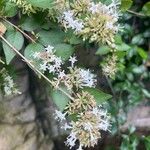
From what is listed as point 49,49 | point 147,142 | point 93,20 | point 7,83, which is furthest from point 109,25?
point 147,142

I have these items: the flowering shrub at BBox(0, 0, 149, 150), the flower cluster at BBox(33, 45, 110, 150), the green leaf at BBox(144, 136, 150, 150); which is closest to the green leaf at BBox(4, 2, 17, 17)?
the flowering shrub at BBox(0, 0, 149, 150)

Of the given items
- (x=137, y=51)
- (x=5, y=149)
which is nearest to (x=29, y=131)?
(x=5, y=149)

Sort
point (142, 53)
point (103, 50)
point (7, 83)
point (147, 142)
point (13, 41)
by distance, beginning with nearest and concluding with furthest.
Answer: point (13, 41) → point (7, 83) → point (103, 50) → point (147, 142) → point (142, 53)

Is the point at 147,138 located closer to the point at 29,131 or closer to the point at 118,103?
the point at 118,103

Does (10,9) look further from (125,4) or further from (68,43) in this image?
(125,4)

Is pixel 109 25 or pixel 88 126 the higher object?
pixel 109 25

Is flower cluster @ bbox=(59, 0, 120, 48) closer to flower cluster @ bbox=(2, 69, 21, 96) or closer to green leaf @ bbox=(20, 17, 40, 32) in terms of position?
green leaf @ bbox=(20, 17, 40, 32)

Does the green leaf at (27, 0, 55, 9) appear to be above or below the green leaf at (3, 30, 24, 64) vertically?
above
